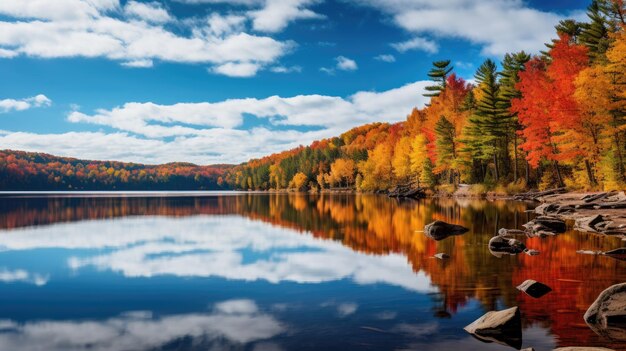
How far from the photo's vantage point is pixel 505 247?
19578 mm

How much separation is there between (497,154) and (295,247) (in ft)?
171

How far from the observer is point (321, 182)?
160m

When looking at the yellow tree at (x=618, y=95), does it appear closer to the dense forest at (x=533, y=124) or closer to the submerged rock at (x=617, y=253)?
the dense forest at (x=533, y=124)

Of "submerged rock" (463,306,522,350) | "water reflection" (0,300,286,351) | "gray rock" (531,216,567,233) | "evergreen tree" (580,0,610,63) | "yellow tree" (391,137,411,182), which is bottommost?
"water reflection" (0,300,286,351)

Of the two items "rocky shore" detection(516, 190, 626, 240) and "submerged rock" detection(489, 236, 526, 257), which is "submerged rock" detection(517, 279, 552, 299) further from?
"rocky shore" detection(516, 190, 626, 240)

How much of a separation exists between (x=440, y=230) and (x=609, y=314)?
1576cm

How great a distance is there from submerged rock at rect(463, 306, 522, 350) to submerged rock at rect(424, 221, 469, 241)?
15.3 m

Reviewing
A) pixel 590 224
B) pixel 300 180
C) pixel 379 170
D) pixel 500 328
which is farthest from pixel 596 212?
pixel 300 180

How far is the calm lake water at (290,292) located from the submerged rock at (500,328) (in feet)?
0.92

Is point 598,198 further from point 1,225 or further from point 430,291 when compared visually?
point 1,225

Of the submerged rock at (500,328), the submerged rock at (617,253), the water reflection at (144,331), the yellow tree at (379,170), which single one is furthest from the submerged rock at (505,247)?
the yellow tree at (379,170)

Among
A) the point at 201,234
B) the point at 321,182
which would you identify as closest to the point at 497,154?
the point at 201,234

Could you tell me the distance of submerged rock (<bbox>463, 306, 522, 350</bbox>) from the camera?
896cm

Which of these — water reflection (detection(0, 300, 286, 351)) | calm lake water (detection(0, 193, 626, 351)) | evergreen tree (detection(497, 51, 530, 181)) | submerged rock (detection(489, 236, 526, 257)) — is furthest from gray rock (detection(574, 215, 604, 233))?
evergreen tree (detection(497, 51, 530, 181))
